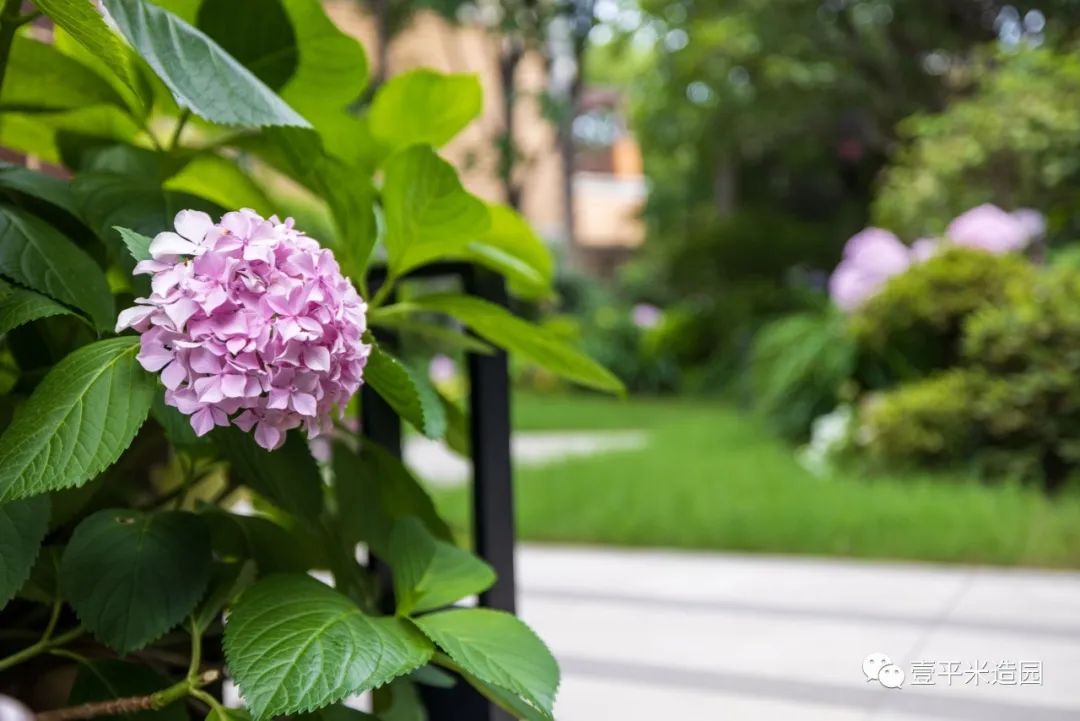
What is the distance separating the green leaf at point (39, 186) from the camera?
0.84 metres

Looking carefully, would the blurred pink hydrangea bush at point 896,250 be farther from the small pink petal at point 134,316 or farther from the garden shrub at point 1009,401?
the small pink petal at point 134,316

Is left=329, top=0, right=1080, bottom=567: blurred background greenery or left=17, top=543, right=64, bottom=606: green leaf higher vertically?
left=329, top=0, right=1080, bottom=567: blurred background greenery

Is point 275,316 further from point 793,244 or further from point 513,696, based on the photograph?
point 793,244

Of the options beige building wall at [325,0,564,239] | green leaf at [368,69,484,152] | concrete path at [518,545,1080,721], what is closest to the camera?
green leaf at [368,69,484,152]

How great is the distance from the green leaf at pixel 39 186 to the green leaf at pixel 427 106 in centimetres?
29

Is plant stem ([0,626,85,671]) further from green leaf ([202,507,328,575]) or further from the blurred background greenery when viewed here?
the blurred background greenery

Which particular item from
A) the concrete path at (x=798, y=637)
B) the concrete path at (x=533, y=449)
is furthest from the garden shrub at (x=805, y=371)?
the concrete path at (x=798, y=637)

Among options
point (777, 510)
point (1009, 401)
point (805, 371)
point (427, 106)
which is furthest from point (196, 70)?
point (805, 371)

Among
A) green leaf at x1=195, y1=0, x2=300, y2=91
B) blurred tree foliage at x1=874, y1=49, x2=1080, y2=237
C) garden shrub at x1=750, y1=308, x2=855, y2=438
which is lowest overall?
green leaf at x1=195, y1=0, x2=300, y2=91

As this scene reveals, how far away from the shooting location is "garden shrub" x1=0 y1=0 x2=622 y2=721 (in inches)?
26.0

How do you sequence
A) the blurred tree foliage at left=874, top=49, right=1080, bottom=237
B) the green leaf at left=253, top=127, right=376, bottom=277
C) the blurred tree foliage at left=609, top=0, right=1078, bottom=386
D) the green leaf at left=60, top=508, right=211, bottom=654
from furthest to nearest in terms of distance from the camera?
the blurred tree foliage at left=609, top=0, right=1078, bottom=386 → the blurred tree foliage at left=874, top=49, right=1080, bottom=237 → the green leaf at left=253, top=127, right=376, bottom=277 → the green leaf at left=60, top=508, right=211, bottom=654

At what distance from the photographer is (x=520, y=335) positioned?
93 centimetres

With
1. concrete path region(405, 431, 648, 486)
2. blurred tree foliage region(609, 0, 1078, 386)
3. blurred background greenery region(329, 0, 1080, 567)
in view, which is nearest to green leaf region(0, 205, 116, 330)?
blurred background greenery region(329, 0, 1080, 567)

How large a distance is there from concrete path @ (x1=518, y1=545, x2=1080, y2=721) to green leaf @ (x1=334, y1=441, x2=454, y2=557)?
628mm
